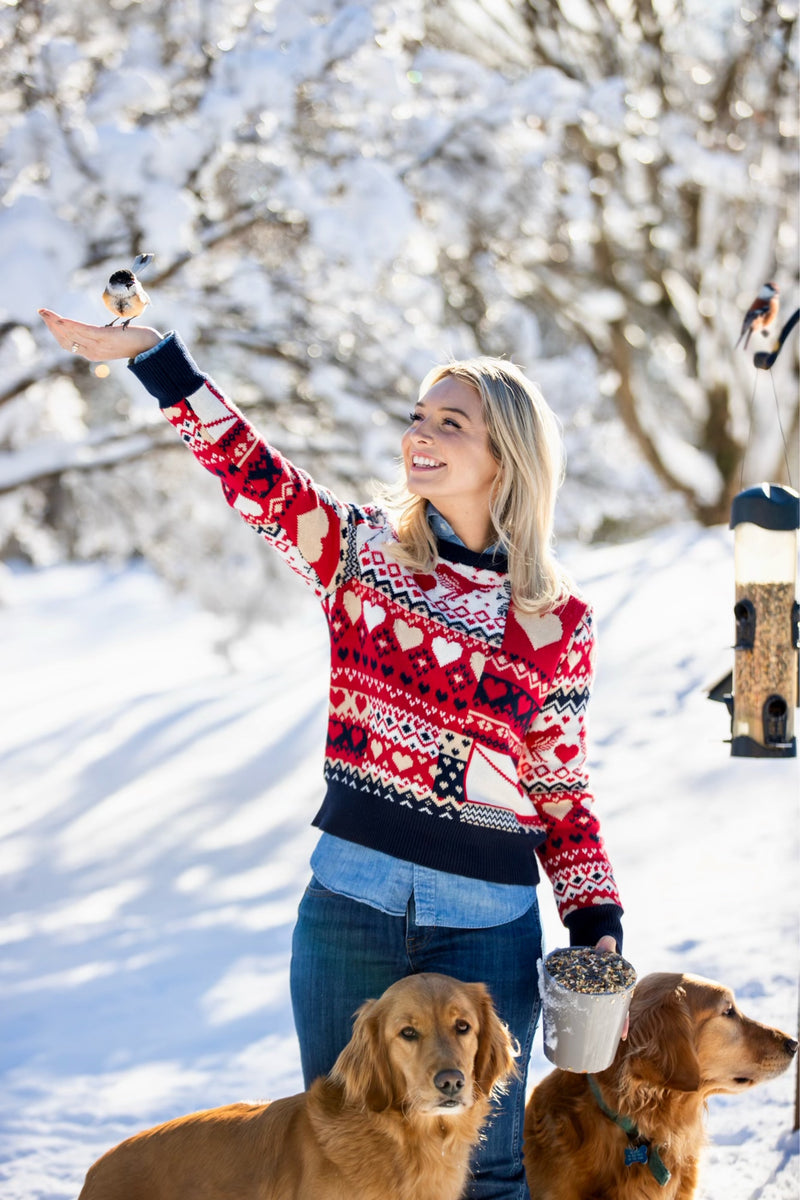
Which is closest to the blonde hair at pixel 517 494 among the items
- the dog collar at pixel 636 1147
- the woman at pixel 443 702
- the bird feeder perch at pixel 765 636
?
the woman at pixel 443 702

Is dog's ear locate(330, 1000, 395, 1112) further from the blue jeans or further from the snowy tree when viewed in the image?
the snowy tree

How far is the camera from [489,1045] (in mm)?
2184

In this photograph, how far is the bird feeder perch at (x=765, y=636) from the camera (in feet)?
9.87

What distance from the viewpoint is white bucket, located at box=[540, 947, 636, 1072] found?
7.19 feet

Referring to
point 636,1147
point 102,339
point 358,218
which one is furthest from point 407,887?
point 358,218

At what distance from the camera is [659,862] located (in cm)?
575

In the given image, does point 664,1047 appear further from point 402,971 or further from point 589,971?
point 402,971

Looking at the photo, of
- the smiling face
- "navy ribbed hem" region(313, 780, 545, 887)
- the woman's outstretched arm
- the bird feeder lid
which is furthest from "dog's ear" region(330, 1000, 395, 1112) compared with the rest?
the bird feeder lid

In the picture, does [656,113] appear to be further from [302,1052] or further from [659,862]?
[302,1052]

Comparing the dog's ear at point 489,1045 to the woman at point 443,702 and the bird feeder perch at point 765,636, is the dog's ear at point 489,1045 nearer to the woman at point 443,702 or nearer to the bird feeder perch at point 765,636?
the woman at point 443,702

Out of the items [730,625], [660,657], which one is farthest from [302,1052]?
[730,625]

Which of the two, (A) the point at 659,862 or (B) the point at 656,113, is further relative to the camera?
(B) the point at 656,113

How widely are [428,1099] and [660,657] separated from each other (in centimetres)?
629

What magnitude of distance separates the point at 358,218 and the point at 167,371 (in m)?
4.39
